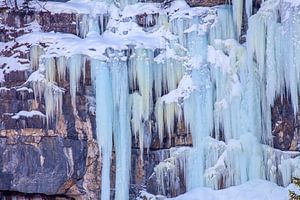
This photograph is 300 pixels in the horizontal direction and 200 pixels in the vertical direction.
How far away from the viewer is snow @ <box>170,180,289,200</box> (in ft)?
37.3

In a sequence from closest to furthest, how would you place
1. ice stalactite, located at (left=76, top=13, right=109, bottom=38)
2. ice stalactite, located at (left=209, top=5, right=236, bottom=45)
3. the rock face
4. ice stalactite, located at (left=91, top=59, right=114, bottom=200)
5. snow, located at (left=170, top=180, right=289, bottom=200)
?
snow, located at (left=170, top=180, right=289, bottom=200) → ice stalactite, located at (left=91, top=59, right=114, bottom=200) → ice stalactite, located at (left=209, top=5, right=236, bottom=45) → the rock face → ice stalactite, located at (left=76, top=13, right=109, bottom=38)

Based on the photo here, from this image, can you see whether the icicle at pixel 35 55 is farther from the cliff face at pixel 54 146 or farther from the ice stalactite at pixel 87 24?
the ice stalactite at pixel 87 24

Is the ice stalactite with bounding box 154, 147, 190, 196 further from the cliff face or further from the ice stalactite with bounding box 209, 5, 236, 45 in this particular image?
the ice stalactite with bounding box 209, 5, 236, 45

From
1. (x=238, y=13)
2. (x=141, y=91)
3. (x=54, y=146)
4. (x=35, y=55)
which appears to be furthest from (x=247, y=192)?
(x=35, y=55)

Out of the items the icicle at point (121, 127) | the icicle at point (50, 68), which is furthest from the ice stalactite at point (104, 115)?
the icicle at point (50, 68)

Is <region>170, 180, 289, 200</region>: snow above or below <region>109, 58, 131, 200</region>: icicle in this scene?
below

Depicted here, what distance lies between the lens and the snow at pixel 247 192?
11.4 metres

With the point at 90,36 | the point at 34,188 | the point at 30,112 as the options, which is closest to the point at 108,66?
the point at 90,36

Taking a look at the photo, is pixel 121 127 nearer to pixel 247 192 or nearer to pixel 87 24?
pixel 87 24

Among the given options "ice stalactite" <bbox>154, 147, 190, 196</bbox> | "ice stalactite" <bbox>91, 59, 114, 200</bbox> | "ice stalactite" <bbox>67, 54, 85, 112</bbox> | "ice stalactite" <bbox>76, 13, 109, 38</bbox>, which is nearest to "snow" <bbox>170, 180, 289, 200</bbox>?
"ice stalactite" <bbox>154, 147, 190, 196</bbox>

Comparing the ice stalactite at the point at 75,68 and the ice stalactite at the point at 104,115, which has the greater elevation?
the ice stalactite at the point at 75,68

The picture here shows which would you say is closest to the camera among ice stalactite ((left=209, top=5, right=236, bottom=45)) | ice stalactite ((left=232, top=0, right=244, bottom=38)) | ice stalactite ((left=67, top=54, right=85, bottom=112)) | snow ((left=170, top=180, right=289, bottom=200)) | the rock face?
snow ((left=170, top=180, right=289, bottom=200))

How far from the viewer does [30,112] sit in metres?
12.3

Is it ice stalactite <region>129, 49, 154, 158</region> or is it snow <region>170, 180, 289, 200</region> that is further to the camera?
ice stalactite <region>129, 49, 154, 158</region>
